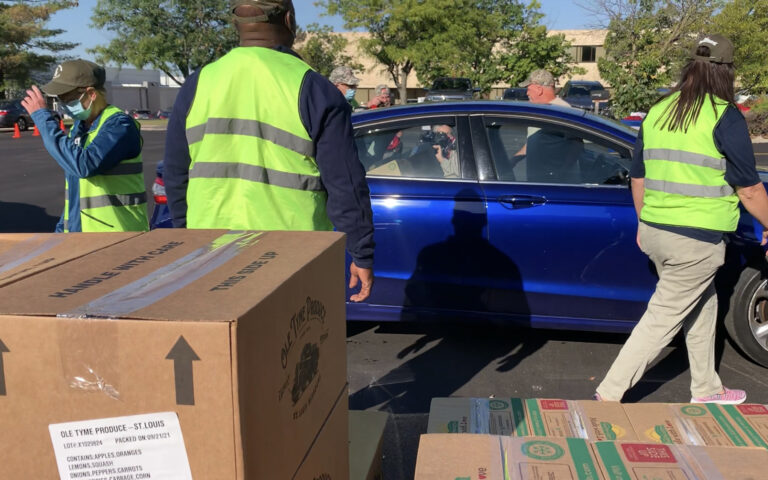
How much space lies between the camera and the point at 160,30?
4509cm

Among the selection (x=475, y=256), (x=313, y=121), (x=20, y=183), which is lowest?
(x=20, y=183)

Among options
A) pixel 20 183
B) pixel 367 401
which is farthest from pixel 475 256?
pixel 20 183

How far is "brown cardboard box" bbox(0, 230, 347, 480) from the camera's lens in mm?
1167

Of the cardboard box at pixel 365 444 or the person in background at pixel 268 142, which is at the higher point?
the person in background at pixel 268 142

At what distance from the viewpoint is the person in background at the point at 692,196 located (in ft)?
10.1

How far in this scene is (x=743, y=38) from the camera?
74.8 feet

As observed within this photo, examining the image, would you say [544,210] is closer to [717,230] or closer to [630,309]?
[630,309]

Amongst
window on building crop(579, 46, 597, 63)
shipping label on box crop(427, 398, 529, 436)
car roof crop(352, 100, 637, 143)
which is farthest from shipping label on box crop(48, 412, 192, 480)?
window on building crop(579, 46, 597, 63)

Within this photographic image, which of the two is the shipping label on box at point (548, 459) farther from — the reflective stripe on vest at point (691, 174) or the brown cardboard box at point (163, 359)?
the reflective stripe on vest at point (691, 174)

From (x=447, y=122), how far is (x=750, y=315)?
2.03 metres

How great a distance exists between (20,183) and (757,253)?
12953 mm

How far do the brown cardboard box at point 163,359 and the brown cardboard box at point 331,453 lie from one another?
137 millimetres

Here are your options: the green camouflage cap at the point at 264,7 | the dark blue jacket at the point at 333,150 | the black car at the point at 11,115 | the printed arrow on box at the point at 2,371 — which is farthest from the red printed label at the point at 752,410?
the black car at the point at 11,115

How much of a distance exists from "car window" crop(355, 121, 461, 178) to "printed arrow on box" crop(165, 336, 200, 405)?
311 cm
